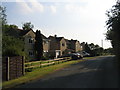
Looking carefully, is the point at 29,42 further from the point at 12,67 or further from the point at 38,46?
the point at 12,67

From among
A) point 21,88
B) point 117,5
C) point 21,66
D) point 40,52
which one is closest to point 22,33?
point 40,52

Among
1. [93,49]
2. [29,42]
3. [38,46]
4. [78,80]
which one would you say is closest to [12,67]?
[78,80]

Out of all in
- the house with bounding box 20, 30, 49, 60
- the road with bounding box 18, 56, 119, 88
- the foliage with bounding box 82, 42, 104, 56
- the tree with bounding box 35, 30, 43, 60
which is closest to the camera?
the road with bounding box 18, 56, 119, 88

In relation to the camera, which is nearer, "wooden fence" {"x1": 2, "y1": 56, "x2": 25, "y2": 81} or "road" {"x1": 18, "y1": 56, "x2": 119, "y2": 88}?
"road" {"x1": 18, "y1": 56, "x2": 119, "y2": 88}

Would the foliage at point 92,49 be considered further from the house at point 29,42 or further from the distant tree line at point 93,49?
the house at point 29,42

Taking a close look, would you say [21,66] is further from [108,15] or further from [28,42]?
[28,42]

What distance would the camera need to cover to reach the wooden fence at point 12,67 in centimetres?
1296

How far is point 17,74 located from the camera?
14.3 metres

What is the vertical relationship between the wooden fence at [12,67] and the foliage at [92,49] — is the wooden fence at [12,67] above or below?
below

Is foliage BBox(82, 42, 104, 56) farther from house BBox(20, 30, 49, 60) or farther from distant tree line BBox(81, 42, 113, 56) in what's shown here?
house BBox(20, 30, 49, 60)

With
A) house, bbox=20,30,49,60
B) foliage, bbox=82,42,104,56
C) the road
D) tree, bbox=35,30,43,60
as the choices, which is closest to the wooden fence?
the road

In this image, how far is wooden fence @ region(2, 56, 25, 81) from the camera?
42.5ft

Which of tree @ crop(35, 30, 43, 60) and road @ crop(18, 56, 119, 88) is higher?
tree @ crop(35, 30, 43, 60)

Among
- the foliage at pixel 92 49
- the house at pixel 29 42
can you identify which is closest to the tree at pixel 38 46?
the house at pixel 29 42
